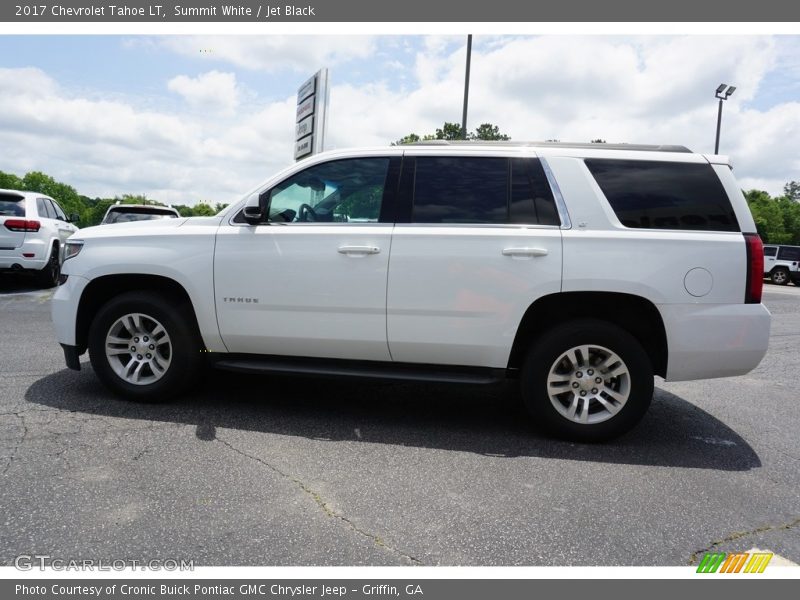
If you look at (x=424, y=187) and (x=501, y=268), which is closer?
(x=501, y=268)

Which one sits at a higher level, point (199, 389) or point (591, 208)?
point (591, 208)

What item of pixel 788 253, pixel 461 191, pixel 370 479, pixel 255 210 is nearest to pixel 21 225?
pixel 255 210

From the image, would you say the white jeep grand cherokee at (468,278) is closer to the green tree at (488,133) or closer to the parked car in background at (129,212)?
the parked car in background at (129,212)

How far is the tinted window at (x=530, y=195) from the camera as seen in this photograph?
3.85 meters

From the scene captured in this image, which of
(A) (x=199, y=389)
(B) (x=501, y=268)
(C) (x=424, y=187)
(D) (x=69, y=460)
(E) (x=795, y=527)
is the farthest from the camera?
(A) (x=199, y=389)

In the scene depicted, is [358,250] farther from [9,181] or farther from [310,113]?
[9,181]

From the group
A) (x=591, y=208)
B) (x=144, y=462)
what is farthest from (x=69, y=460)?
(x=591, y=208)

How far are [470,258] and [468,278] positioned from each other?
14 cm

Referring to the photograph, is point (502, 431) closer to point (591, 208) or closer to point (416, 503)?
point (416, 503)

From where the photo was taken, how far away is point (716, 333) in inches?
145

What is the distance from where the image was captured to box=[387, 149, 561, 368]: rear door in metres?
3.75

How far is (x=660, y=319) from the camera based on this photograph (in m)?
3.79

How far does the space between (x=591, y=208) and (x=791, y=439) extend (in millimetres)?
2358

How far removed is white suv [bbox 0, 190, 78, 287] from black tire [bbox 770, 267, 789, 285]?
30.9 m
